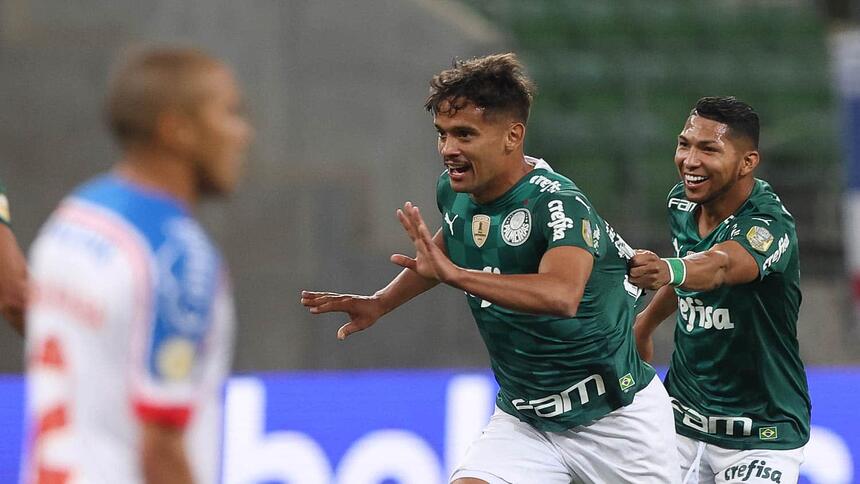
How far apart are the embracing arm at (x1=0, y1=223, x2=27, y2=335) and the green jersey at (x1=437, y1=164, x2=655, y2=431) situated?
145cm

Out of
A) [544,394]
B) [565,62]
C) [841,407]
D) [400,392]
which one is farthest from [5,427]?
[565,62]

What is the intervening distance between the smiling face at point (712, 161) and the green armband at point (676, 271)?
48cm

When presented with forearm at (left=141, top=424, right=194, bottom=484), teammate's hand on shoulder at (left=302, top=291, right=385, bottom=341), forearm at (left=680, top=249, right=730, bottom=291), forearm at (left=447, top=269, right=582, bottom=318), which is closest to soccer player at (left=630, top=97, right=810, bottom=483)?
forearm at (left=680, top=249, right=730, bottom=291)

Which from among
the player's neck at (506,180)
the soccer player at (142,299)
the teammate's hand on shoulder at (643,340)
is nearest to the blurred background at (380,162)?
the teammate's hand on shoulder at (643,340)

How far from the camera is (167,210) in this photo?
7.80ft

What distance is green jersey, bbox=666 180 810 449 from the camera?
4.46 metres

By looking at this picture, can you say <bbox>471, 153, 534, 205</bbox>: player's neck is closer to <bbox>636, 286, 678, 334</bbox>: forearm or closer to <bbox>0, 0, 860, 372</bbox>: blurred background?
<bbox>636, 286, 678, 334</bbox>: forearm

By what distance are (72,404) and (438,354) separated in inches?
266

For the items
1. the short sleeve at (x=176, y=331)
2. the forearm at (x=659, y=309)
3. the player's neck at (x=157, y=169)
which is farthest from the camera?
the forearm at (x=659, y=309)

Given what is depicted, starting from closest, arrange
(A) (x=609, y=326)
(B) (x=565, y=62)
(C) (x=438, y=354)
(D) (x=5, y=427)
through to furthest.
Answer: (A) (x=609, y=326) < (D) (x=5, y=427) < (C) (x=438, y=354) < (B) (x=565, y=62)

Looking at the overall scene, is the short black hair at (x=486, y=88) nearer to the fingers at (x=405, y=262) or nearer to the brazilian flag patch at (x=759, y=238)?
the fingers at (x=405, y=262)

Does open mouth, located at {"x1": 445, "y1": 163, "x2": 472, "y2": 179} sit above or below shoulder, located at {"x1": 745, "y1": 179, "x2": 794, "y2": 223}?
above

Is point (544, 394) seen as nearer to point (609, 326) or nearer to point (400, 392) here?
point (609, 326)

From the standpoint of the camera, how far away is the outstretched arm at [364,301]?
432 cm
